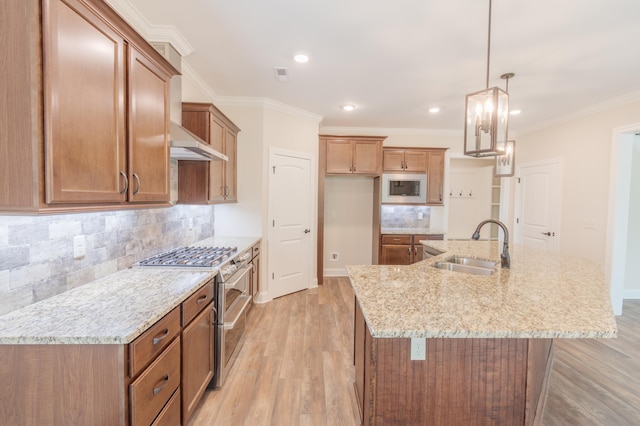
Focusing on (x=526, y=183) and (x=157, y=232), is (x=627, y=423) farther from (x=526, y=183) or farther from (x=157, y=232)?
(x=526, y=183)

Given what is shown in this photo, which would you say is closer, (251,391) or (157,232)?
(251,391)

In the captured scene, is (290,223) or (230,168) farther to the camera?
(290,223)

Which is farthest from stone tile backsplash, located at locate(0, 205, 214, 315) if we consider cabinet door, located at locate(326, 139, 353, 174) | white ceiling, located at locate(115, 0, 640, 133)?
cabinet door, located at locate(326, 139, 353, 174)

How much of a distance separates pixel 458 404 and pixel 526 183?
4980 mm

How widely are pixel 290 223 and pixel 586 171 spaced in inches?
163

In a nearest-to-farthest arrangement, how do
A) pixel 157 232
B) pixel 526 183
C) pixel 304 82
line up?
pixel 157 232 < pixel 304 82 < pixel 526 183

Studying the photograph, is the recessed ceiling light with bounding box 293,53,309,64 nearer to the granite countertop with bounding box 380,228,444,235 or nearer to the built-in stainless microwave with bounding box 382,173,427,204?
the built-in stainless microwave with bounding box 382,173,427,204

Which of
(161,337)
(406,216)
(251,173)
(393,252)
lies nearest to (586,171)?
(406,216)

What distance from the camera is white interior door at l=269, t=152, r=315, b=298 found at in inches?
160

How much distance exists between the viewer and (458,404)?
4.45 ft

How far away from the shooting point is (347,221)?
5293 millimetres

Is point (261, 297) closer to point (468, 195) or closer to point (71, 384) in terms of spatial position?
point (71, 384)

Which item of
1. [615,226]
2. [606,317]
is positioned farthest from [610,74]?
[606,317]

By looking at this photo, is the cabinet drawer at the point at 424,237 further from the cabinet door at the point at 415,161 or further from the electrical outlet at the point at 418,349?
the electrical outlet at the point at 418,349
